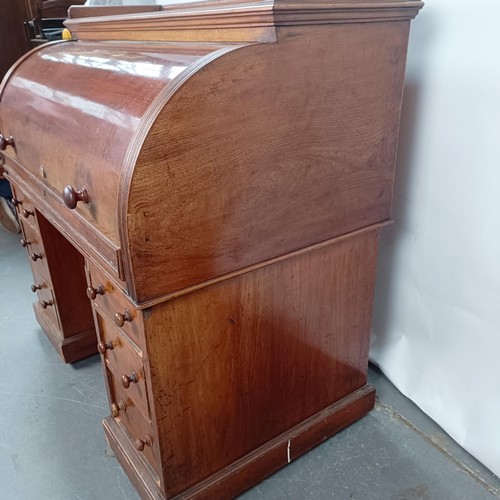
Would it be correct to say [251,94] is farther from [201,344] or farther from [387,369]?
[387,369]

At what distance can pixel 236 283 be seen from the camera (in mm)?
1154

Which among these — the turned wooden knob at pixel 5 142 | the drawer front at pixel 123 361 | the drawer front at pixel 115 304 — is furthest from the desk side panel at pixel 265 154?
the turned wooden knob at pixel 5 142

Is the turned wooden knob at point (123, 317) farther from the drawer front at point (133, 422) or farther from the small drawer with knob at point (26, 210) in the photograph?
the small drawer with knob at point (26, 210)

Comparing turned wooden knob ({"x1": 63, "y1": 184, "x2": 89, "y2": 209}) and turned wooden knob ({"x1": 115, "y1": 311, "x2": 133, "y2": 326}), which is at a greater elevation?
turned wooden knob ({"x1": 63, "y1": 184, "x2": 89, "y2": 209})

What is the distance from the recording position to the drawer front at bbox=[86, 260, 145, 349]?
1.09 metres

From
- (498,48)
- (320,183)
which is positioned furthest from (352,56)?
(498,48)

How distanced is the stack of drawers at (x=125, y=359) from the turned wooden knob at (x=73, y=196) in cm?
18

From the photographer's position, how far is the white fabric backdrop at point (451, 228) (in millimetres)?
1304

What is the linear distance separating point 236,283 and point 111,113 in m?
0.46

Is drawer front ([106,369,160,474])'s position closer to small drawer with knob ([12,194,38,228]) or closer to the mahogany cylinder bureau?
the mahogany cylinder bureau

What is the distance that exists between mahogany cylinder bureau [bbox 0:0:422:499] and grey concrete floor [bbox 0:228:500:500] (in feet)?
0.28

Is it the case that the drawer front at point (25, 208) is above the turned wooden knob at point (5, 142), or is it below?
below

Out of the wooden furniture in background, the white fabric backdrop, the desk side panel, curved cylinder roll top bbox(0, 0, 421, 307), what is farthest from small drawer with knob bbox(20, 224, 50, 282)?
the wooden furniture in background

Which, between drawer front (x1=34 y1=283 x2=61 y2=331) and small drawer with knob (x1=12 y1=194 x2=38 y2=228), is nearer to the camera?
small drawer with knob (x1=12 y1=194 x2=38 y2=228)
